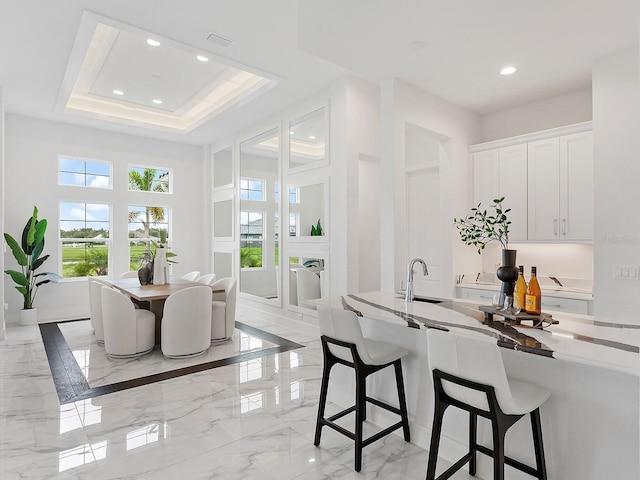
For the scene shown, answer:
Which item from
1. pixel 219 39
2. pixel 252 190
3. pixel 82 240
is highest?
pixel 219 39

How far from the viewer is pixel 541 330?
6.18 ft

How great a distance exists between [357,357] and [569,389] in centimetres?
105

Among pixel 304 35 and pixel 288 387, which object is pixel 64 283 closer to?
pixel 288 387

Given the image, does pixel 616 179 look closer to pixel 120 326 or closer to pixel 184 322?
pixel 184 322

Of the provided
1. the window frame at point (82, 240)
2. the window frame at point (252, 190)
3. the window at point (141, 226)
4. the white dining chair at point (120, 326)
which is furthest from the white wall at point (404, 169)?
the window frame at point (82, 240)

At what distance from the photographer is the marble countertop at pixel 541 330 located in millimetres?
1496

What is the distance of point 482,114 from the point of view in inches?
190

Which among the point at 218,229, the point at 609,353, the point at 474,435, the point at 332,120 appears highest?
the point at 332,120

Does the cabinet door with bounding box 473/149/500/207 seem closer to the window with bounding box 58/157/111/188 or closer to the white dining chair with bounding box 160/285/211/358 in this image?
the white dining chair with bounding box 160/285/211/358

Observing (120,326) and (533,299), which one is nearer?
(533,299)

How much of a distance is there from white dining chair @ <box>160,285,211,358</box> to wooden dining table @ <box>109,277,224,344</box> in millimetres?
180

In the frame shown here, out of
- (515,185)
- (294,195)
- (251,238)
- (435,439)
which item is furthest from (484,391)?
(251,238)

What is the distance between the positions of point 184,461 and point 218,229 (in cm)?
553

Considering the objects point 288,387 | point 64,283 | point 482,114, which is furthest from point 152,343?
point 482,114
